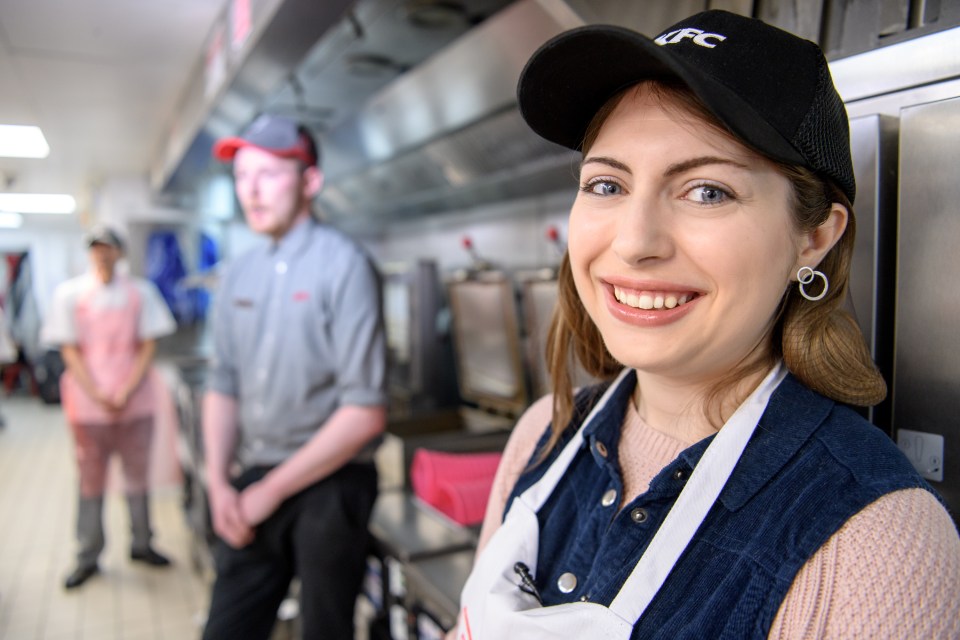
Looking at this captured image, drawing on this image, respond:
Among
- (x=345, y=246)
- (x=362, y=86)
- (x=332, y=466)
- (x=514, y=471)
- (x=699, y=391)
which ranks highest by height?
(x=362, y=86)

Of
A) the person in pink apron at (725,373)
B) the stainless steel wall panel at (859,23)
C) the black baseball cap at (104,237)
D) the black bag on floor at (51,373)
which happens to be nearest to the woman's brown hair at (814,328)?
the person in pink apron at (725,373)

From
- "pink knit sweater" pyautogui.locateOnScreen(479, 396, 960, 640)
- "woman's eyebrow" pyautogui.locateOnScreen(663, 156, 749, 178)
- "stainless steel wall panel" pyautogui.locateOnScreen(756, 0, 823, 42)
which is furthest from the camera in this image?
"stainless steel wall panel" pyautogui.locateOnScreen(756, 0, 823, 42)

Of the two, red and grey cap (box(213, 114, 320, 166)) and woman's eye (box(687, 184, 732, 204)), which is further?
red and grey cap (box(213, 114, 320, 166))

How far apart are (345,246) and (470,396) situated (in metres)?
1.54

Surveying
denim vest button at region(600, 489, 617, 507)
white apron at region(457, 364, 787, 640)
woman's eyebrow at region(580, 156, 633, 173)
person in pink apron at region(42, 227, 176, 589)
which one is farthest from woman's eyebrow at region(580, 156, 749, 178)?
person in pink apron at region(42, 227, 176, 589)

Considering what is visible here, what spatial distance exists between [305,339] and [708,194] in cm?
128

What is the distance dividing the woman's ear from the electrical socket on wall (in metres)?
0.37

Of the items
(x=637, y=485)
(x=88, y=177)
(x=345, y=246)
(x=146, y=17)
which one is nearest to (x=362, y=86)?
(x=146, y=17)

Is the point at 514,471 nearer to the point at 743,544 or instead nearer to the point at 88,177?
the point at 743,544

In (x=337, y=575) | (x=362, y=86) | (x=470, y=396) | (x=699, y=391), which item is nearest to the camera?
(x=699, y=391)

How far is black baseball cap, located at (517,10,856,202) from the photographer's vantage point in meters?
0.63

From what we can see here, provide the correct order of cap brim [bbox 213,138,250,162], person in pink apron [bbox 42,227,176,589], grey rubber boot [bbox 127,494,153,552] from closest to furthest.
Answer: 1. cap brim [bbox 213,138,250,162]
2. person in pink apron [bbox 42,227,176,589]
3. grey rubber boot [bbox 127,494,153,552]

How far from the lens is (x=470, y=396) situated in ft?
10.6

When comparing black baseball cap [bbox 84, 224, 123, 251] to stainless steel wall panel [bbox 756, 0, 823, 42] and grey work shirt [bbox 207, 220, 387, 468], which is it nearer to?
grey work shirt [bbox 207, 220, 387, 468]
